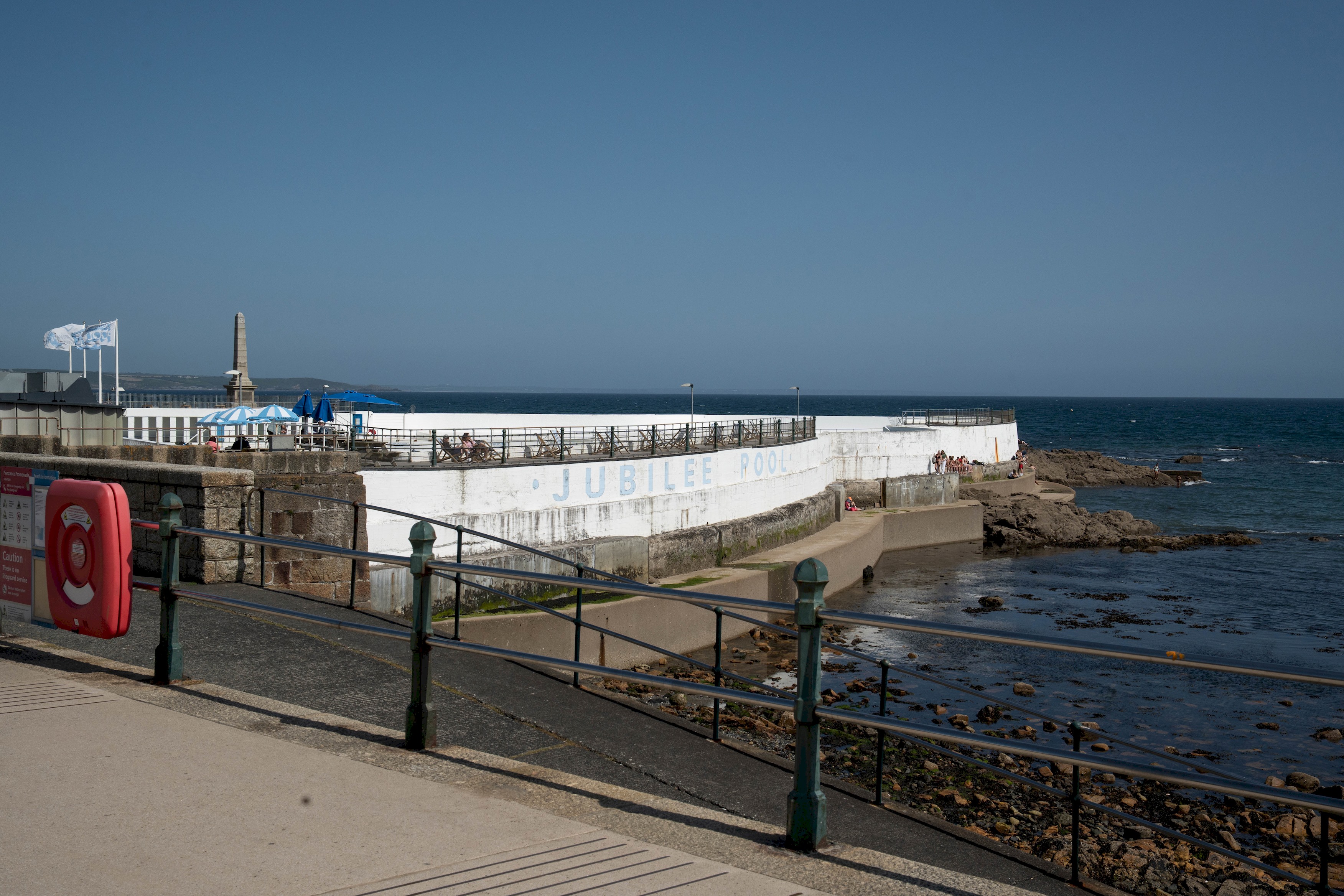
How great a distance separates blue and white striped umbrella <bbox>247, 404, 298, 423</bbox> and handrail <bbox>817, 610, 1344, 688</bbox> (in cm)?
2195

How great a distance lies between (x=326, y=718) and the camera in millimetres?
5891

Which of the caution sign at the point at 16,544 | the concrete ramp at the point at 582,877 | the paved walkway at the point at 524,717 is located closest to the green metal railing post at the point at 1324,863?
the paved walkway at the point at 524,717

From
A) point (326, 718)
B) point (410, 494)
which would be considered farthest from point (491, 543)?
point (326, 718)

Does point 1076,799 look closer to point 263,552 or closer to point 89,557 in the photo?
point 89,557

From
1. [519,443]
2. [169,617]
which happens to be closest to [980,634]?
[169,617]

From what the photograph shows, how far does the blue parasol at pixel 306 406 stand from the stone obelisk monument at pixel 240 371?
121 centimetres

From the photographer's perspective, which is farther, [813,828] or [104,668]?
[104,668]

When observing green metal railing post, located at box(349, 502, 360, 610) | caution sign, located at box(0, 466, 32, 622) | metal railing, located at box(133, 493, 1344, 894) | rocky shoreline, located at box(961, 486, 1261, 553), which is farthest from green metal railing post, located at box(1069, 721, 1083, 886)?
rocky shoreline, located at box(961, 486, 1261, 553)

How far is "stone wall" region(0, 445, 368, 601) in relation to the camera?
32.2 ft

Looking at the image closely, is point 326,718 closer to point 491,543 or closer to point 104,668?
point 104,668

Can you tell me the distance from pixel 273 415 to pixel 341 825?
2221 cm

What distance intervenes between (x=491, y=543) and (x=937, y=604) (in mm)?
13781

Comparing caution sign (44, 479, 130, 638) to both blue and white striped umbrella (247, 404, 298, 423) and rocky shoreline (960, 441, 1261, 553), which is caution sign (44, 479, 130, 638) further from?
rocky shoreline (960, 441, 1261, 553)

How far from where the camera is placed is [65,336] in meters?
27.8
